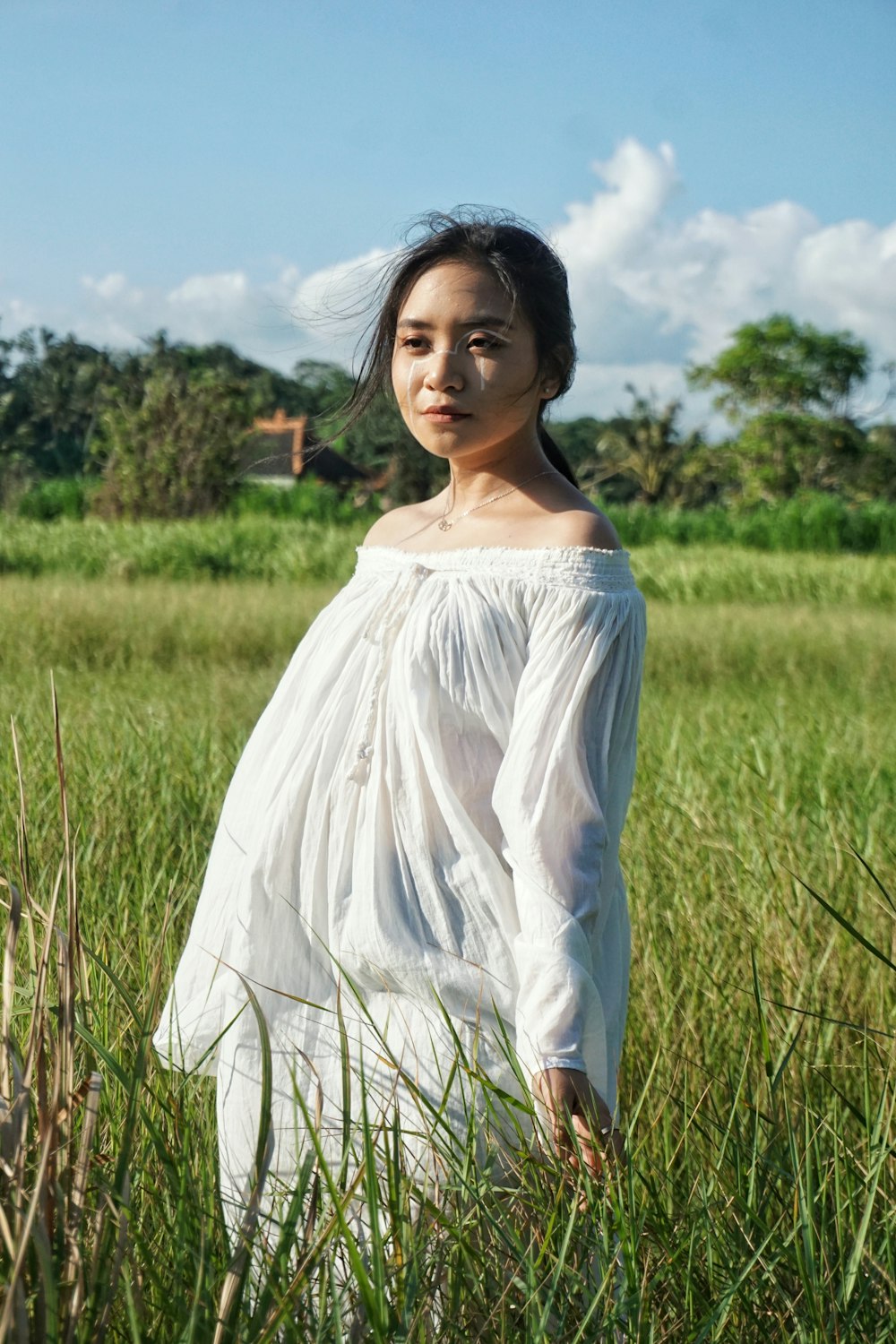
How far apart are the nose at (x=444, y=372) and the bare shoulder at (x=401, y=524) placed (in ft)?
0.56

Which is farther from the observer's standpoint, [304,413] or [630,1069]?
[304,413]

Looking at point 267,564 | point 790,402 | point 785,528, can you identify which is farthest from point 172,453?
point 790,402

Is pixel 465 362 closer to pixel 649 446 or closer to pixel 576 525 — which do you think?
pixel 576 525

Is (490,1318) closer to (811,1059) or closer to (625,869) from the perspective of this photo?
(811,1059)

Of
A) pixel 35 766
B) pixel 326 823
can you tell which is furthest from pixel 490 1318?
pixel 35 766

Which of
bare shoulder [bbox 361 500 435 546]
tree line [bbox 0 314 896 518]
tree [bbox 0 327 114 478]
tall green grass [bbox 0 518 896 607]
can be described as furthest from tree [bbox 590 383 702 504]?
bare shoulder [bbox 361 500 435 546]

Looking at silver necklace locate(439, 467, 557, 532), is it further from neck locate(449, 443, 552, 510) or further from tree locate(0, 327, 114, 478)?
tree locate(0, 327, 114, 478)

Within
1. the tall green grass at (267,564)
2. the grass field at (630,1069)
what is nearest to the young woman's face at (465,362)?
the grass field at (630,1069)

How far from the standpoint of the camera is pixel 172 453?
20734mm

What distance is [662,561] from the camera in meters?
14.2

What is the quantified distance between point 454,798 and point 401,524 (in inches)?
15.8

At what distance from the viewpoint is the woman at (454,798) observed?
3.72 feet

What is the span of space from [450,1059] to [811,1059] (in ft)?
3.58

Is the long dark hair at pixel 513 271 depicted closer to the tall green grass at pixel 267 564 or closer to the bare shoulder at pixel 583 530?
the bare shoulder at pixel 583 530
